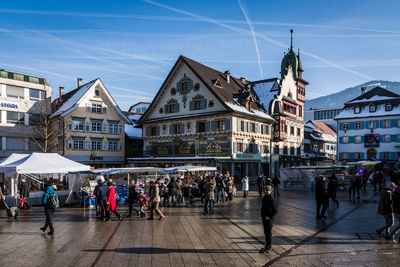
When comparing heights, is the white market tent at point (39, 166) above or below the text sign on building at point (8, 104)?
below

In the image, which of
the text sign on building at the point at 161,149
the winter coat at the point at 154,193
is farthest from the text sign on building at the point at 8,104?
the winter coat at the point at 154,193

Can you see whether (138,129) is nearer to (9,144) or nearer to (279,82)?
(9,144)

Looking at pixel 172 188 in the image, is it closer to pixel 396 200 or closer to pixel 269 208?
pixel 269 208

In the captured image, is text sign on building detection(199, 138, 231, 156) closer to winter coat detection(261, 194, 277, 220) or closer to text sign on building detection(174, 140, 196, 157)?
text sign on building detection(174, 140, 196, 157)

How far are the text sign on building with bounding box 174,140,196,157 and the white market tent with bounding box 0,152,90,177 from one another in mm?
18304

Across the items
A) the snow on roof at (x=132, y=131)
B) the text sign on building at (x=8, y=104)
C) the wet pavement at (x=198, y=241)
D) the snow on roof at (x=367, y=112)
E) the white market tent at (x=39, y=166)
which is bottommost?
the wet pavement at (x=198, y=241)

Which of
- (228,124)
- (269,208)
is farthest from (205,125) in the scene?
(269,208)

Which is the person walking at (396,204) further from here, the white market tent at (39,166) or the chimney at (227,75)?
the chimney at (227,75)

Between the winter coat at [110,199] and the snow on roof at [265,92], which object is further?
the snow on roof at [265,92]

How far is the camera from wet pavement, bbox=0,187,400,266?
870 cm

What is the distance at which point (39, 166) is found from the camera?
20.0 m

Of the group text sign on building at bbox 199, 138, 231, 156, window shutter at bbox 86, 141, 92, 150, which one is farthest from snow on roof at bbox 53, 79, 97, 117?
text sign on building at bbox 199, 138, 231, 156

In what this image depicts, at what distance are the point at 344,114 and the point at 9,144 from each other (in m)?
49.4

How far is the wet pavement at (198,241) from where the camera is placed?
28.5 feet
